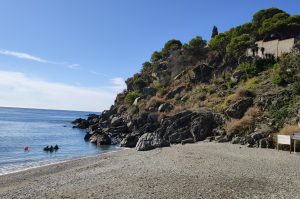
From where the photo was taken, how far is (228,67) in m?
56.5

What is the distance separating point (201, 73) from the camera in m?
59.2

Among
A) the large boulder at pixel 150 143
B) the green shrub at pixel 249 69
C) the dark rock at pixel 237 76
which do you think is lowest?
the large boulder at pixel 150 143

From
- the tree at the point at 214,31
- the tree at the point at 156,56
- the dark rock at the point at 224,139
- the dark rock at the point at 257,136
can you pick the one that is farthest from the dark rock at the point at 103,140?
the tree at the point at 214,31

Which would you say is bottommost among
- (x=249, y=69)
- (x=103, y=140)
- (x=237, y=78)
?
(x=103, y=140)

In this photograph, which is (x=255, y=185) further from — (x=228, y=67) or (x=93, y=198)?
(x=228, y=67)

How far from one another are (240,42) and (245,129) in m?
31.0

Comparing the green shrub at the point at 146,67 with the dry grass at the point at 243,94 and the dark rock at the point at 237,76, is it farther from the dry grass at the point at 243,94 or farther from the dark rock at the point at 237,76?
the dry grass at the point at 243,94

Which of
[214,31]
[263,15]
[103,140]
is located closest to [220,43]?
[263,15]

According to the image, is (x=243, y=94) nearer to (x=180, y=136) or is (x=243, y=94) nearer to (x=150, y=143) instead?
(x=180, y=136)

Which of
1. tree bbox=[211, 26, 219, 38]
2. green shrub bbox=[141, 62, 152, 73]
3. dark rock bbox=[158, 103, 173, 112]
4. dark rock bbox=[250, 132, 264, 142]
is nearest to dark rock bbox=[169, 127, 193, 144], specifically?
dark rock bbox=[250, 132, 264, 142]

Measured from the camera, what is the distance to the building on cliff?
48.8 m

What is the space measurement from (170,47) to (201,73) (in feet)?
130

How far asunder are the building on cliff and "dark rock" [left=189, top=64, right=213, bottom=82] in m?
7.88

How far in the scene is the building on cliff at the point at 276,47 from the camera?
160 feet
